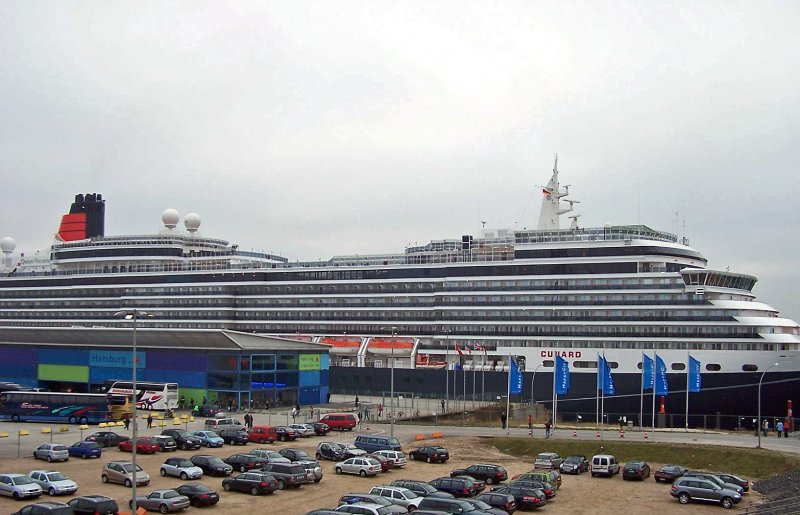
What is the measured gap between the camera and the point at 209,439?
4969 cm

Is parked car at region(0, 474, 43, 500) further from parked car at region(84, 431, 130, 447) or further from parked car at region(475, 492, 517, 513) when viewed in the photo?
parked car at region(475, 492, 517, 513)

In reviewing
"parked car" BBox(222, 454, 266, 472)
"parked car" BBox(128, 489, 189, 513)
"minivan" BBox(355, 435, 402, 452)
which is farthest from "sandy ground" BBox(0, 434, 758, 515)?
"parked car" BBox(222, 454, 266, 472)

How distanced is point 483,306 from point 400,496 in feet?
150

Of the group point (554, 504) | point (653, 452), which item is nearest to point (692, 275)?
point (653, 452)

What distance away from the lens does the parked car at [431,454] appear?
154ft

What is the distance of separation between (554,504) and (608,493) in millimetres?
3936

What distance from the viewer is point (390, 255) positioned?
87.8 meters

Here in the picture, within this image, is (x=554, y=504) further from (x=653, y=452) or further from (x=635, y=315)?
(x=635, y=315)

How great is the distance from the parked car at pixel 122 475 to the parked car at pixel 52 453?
641cm

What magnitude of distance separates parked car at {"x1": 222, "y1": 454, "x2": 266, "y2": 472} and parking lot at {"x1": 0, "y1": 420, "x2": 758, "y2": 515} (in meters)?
1.67

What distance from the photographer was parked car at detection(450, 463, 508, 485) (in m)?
41.0

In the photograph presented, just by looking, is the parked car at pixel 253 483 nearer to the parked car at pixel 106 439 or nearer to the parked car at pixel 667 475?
the parked car at pixel 106 439

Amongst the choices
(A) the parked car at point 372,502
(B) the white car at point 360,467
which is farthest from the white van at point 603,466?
(A) the parked car at point 372,502

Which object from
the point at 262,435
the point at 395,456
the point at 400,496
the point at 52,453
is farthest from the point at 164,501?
the point at 262,435
